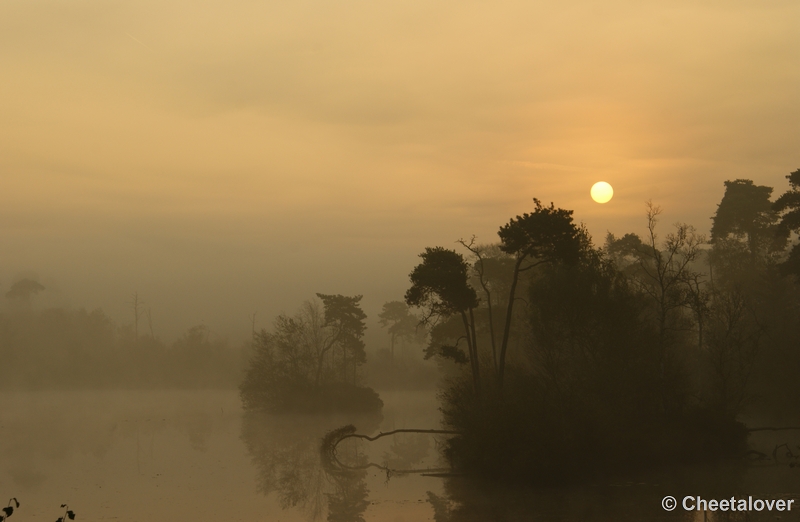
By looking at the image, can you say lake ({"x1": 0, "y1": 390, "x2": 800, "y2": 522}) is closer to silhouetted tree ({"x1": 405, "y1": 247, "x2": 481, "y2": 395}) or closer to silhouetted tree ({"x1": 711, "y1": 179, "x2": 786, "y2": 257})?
silhouetted tree ({"x1": 405, "y1": 247, "x2": 481, "y2": 395})

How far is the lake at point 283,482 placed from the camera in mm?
20078

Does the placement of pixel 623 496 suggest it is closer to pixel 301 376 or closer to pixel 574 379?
pixel 574 379

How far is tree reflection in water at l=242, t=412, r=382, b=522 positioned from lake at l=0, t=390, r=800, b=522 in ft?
0.24

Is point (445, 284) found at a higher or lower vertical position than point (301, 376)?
higher

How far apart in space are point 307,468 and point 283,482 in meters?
3.35

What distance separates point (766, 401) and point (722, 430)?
15542 millimetres

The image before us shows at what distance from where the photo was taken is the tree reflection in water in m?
22.0

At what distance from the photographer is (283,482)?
2625cm

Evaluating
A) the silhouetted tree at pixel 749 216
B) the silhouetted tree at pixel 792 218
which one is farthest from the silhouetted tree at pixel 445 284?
the silhouetted tree at pixel 749 216

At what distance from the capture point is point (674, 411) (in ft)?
95.5

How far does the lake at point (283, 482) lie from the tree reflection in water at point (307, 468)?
0.24ft

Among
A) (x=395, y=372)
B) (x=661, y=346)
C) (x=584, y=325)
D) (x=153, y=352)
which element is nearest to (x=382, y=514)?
(x=584, y=325)

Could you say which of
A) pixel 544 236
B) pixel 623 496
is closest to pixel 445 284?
pixel 544 236

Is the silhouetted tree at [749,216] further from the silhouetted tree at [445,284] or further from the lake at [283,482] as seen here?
the silhouetted tree at [445,284]
